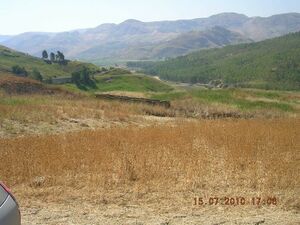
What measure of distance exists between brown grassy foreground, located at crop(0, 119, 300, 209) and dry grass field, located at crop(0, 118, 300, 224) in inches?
0.9

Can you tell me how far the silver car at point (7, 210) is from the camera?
452 cm

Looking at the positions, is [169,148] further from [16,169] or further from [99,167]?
[16,169]

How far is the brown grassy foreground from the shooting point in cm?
969

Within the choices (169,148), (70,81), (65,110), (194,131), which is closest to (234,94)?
(65,110)

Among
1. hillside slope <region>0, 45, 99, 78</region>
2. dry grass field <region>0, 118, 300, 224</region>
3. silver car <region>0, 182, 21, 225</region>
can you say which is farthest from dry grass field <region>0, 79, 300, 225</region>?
hillside slope <region>0, 45, 99, 78</region>
